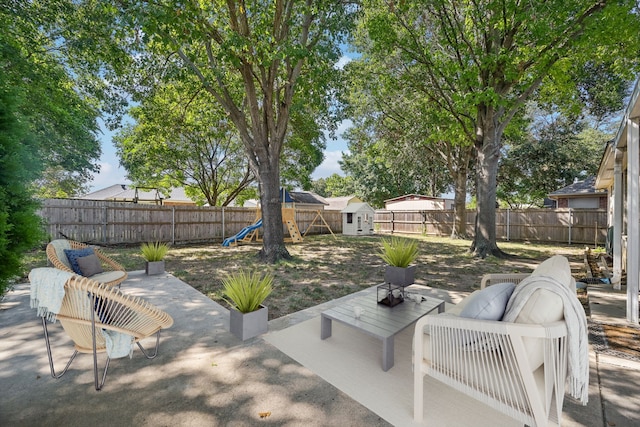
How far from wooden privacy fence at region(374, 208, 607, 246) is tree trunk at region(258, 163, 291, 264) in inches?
437

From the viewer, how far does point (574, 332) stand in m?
1.42

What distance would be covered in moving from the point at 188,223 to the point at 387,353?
11033mm

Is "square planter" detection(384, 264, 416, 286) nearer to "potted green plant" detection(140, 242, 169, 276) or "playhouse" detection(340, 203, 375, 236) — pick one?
"potted green plant" detection(140, 242, 169, 276)

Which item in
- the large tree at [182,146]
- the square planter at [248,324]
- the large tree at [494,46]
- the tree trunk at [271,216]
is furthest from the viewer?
the large tree at [182,146]

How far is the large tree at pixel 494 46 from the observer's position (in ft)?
20.0

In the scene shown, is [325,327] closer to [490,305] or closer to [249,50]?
[490,305]

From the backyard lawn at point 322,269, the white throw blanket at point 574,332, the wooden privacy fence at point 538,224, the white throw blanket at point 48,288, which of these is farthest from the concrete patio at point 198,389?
the wooden privacy fence at point 538,224

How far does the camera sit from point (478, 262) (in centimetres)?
739

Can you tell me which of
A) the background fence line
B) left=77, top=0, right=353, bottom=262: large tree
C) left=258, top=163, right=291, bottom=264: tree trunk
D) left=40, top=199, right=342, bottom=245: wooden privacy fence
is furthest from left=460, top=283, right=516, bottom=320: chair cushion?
the background fence line

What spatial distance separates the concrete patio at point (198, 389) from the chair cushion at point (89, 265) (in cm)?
82

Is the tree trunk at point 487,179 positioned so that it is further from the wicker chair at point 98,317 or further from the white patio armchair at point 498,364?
the wicker chair at point 98,317

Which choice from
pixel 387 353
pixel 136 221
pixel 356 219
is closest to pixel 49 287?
pixel 387 353

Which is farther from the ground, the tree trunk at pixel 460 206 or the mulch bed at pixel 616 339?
the tree trunk at pixel 460 206

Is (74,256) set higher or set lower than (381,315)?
higher
